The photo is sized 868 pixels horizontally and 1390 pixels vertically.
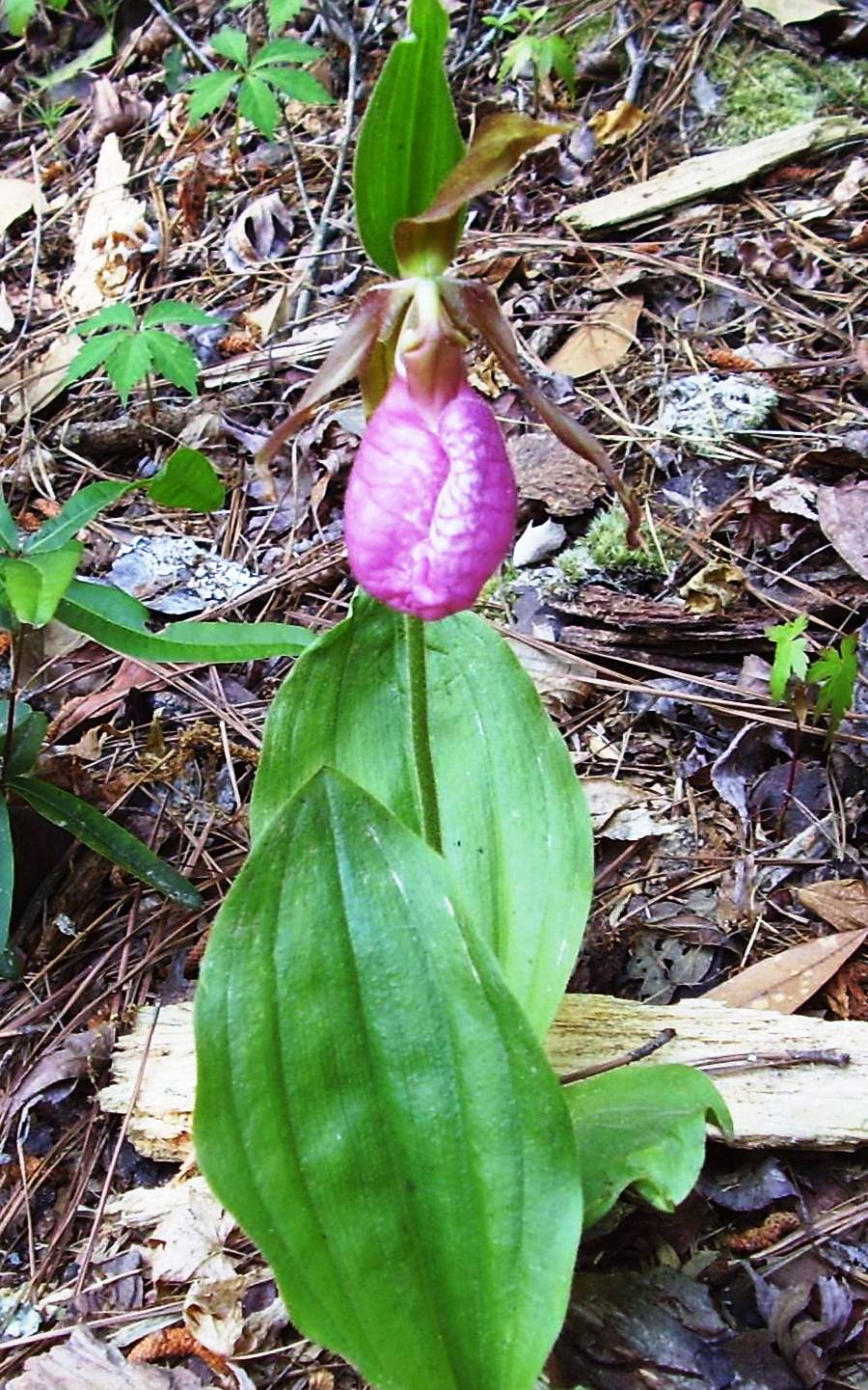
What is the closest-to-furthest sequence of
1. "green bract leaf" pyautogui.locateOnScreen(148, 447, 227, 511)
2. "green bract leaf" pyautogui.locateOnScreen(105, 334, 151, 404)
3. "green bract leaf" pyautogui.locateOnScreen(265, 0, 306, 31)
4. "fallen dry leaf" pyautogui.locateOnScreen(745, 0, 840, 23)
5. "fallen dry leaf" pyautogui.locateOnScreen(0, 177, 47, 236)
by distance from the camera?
"green bract leaf" pyautogui.locateOnScreen(148, 447, 227, 511)
"green bract leaf" pyautogui.locateOnScreen(105, 334, 151, 404)
"green bract leaf" pyautogui.locateOnScreen(265, 0, 306, 31)
"fallen dry leaf" pyautogui.locateOnScreen(745, 0, 840, 23)
"fallen dry leaf" pyautogui.locateOnScreen(0, 177, 47, 236)

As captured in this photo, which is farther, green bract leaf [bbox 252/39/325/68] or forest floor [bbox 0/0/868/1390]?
green bract leaf [bbox 252/39/325/68]

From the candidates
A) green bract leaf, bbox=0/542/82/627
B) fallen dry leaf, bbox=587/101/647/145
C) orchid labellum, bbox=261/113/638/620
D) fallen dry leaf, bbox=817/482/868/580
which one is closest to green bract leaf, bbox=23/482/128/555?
green bract leaf, bbox=0/542/82/627

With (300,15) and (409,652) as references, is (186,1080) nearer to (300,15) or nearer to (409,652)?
(409,652)

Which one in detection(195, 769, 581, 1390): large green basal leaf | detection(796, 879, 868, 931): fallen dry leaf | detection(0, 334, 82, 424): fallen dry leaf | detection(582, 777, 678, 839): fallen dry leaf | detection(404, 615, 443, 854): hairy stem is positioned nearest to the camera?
detection(195, 769, 581, 1390): large green basal leaf

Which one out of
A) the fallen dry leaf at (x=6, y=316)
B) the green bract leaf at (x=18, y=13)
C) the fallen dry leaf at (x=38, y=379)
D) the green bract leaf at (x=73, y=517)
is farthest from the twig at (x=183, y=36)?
the green bract leaf at (x=73, y=517)

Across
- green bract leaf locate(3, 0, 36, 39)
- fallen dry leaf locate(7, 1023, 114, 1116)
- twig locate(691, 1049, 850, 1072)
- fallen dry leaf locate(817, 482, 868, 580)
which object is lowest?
twig locate(691, 1049, 850, 1072)

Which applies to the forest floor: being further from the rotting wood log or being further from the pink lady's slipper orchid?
the pink lady's slipper orchid

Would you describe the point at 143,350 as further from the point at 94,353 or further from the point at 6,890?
the point at 6,890
